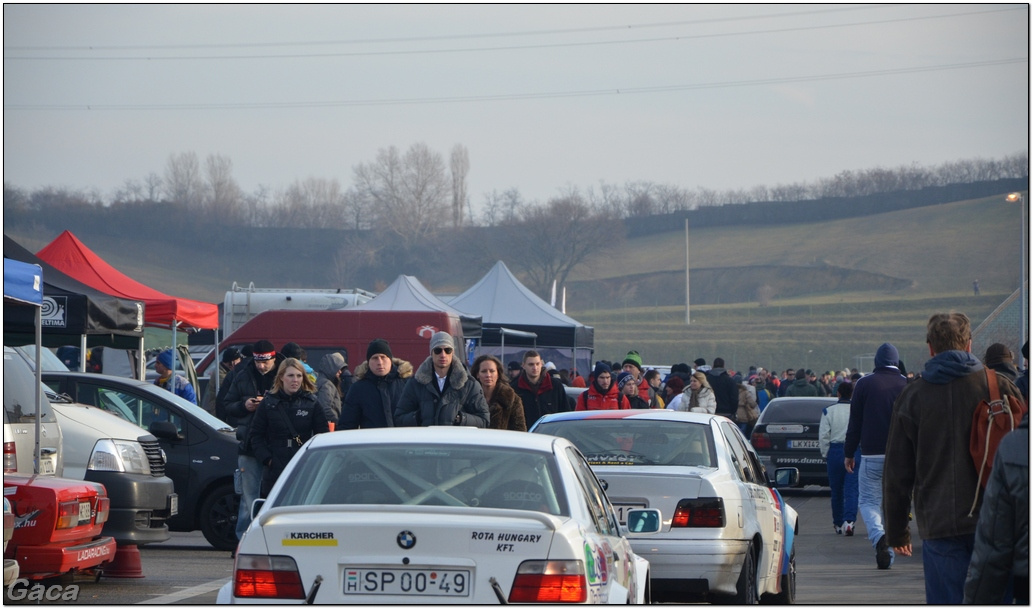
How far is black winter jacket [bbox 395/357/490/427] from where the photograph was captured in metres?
9.58

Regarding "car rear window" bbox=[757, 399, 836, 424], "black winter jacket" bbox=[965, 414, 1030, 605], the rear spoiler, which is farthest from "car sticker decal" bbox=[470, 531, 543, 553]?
"car rear window" bbox=[757, 399, 836, 424]

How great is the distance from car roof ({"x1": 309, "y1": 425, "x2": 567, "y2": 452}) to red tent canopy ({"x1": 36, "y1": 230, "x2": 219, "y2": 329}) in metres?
12.2

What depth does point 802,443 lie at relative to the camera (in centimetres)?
1853

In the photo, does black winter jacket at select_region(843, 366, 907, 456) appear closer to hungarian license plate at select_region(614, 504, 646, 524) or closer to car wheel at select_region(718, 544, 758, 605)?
car wheel at select_region(718, 544, 758, 605)

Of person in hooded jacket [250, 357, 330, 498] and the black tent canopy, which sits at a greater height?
the black tent canopy

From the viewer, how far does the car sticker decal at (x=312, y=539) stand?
4547 mm

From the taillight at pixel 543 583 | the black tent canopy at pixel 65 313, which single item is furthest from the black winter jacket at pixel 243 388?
the taillight at pixel 543 583

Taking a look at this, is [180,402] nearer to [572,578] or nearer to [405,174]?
[572,578]

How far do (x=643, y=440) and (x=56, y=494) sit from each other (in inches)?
140

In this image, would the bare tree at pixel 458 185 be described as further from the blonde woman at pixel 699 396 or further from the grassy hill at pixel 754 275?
the blonde woman at pixel 699 396

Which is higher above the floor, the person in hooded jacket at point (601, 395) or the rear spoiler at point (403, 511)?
the person in hooded jacket at point (601, 395)

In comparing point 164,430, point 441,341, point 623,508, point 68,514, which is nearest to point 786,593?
point 623,508

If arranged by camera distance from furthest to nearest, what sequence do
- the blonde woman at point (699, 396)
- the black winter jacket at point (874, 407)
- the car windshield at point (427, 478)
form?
the blonde woman at point (699, 396), the black winter jacket at point (874, 407), the car windshield at point (427, 478)

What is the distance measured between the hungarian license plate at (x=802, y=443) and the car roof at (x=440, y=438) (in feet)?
44.5
